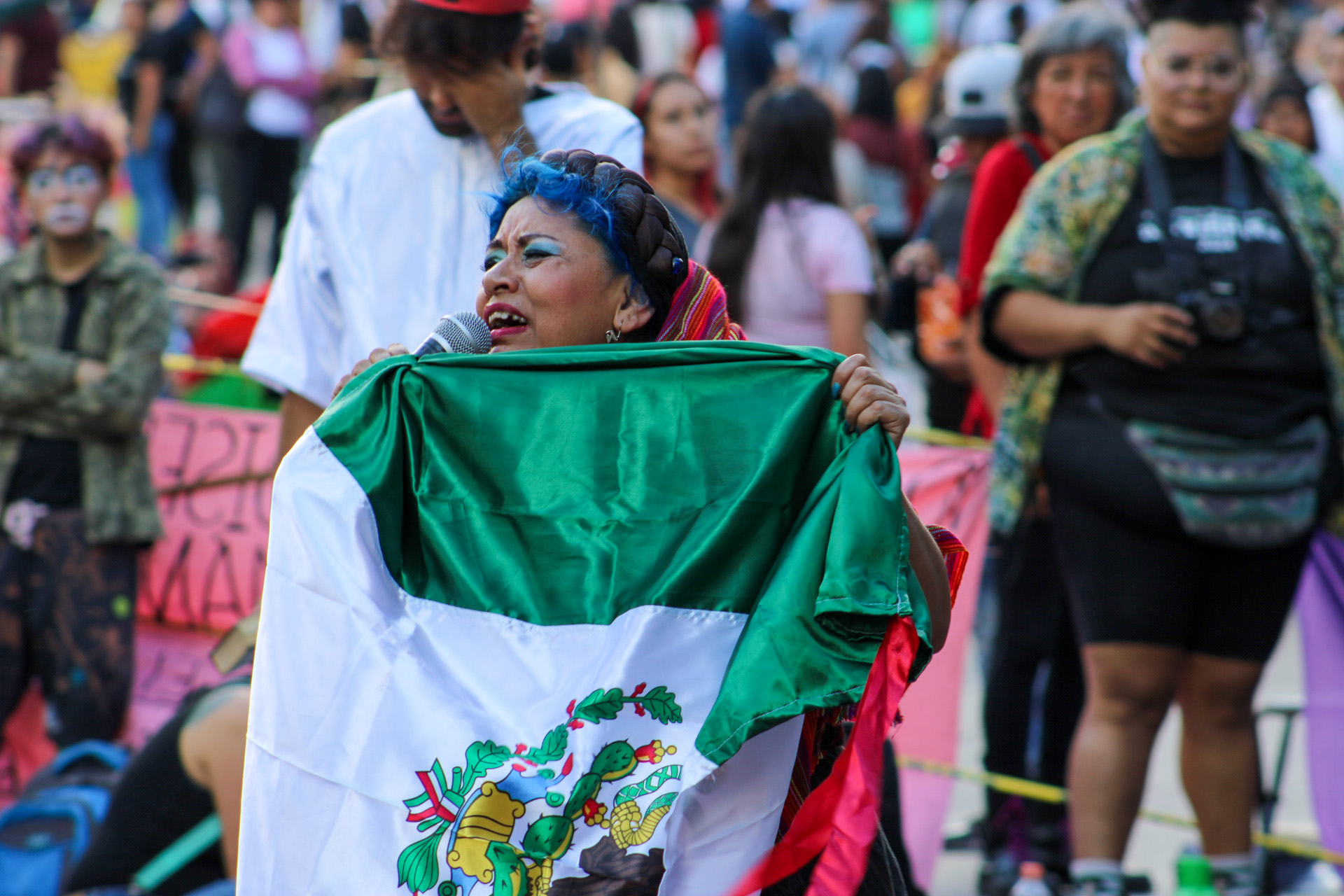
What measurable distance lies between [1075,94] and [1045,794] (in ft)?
6.64

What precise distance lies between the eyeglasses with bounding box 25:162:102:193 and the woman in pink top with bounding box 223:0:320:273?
5.70 meters

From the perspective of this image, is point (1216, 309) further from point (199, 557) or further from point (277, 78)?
point (277, 78)

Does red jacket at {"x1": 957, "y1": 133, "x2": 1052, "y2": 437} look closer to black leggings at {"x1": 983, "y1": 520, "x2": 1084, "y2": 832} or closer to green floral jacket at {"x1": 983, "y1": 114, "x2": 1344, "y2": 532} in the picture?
green floral jacket at {"x1": 983, "y1": 114, "x2": 1344, "y2": 532}

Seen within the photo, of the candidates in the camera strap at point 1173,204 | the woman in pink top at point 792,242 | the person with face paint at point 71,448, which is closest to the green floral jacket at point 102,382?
the person with face paint at point 71,448

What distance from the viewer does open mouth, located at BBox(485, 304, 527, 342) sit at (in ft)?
8.26

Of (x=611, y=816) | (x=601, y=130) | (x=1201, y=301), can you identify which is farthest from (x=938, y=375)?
(x=611, y=816)

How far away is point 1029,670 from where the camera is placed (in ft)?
15.6

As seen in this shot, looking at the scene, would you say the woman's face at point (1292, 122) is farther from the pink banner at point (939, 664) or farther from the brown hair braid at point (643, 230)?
the brown hair braid at point (643, 230)

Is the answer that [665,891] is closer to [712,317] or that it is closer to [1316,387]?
[712,317]

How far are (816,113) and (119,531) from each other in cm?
249

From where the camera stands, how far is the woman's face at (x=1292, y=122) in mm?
6996

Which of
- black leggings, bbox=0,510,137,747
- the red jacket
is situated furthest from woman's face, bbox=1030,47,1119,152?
black leggings, bbox=0,510,137,747

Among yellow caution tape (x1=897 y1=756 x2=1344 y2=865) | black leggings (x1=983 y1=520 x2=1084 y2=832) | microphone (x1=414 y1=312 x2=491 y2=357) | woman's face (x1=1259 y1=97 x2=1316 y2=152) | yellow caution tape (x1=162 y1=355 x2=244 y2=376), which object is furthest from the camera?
woman's face (x1=1259 y1=97 x2=1316 y2=152)

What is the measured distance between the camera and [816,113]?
16.9ft
